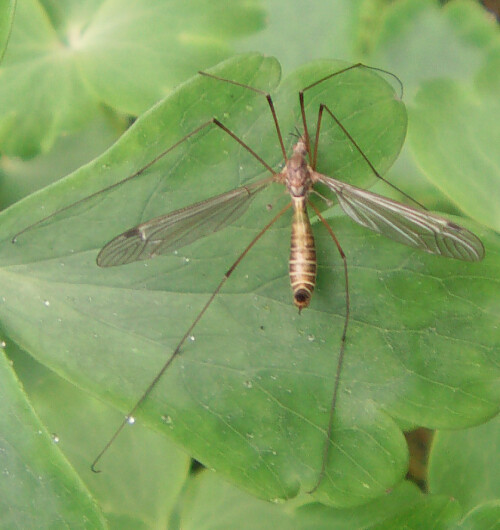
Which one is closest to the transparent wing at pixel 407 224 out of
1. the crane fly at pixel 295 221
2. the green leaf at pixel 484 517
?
the crane fly at pixel 295 221

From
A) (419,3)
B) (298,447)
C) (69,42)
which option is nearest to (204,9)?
(69,42)

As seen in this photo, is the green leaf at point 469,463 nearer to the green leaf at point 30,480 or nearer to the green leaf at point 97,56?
the green leaf at point 30,480

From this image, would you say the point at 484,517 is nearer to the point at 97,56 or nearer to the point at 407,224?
the point at 407,224

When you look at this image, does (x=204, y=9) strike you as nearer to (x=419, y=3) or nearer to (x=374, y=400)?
(x=419, y=3)

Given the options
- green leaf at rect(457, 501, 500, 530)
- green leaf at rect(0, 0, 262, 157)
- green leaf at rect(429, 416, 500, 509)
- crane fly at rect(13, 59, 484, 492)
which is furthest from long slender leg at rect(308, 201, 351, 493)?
green leaf at rect(0, 0, 262, 157)

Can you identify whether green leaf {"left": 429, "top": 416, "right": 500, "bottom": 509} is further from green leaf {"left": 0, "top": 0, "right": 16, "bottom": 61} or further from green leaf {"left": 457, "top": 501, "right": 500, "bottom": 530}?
green leaf {"left": 0, "top": 0, "right": 16, "bottom": 61}

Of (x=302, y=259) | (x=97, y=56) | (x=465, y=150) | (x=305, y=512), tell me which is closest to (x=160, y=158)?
(x=302, y=259)
